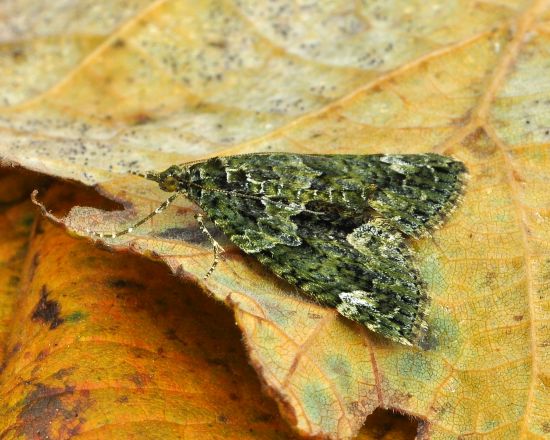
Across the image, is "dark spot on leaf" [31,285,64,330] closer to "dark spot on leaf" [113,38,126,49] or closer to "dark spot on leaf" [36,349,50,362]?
"dark spot on leaf" [36,349,50,362]

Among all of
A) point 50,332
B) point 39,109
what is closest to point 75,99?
point 39,109

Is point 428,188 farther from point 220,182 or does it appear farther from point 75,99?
point 75,99

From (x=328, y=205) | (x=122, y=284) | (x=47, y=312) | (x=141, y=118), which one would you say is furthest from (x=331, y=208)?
(x=141, y=118)

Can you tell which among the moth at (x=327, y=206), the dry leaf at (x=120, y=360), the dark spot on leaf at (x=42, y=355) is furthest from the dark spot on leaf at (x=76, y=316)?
the moth at (x=327, y=206)

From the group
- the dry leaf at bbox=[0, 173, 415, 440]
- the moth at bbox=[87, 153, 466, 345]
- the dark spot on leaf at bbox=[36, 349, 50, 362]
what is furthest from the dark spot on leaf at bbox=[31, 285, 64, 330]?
the moth at bbox=[87, 153, 466, 345]

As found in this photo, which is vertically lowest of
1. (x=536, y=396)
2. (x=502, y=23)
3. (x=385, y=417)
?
(x=385, y=417)

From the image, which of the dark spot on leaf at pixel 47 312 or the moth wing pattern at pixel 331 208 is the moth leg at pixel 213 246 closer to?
the moth wing pattern at pixel 331 208
